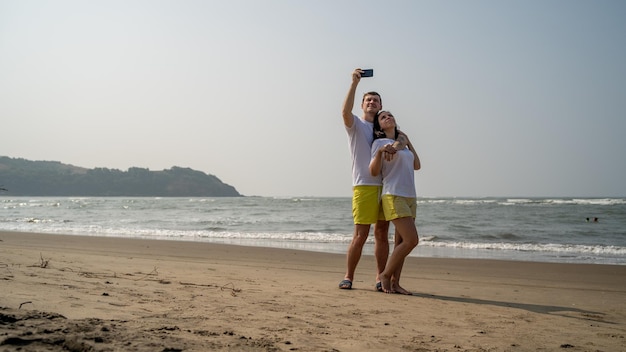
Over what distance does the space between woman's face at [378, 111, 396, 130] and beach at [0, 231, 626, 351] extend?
1.58 meters

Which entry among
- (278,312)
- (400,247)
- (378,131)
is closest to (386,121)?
(378,131)

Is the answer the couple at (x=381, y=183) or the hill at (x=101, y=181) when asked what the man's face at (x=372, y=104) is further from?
the hill at (x=101, y=181)

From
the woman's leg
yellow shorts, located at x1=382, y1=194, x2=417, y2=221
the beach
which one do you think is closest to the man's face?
yellow shorts, located at x1=382, y1=194, x2=417, y2=221

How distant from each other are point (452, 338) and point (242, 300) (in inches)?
62.4

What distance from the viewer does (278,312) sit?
11.4 feet

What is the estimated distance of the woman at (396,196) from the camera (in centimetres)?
473

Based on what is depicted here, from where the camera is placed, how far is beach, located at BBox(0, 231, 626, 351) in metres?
2.48

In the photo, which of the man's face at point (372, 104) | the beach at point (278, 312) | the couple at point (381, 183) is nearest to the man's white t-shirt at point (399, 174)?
the couple at point (381, 183)

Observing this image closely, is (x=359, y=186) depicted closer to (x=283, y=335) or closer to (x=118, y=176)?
(x=283, y=335)

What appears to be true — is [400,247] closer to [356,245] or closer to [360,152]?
[356,245]

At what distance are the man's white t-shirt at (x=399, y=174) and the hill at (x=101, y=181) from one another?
300 feet

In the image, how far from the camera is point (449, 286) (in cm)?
566

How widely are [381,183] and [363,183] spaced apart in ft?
0.57

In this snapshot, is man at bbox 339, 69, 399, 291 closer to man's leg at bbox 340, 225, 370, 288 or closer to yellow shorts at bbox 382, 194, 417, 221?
man's leg at bbox 340, 225, 370, 288
